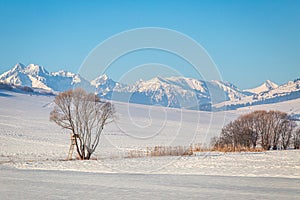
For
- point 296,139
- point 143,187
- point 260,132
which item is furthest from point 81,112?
point 296,139

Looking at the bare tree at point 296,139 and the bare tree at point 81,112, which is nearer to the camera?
the bare tree at point 81,112

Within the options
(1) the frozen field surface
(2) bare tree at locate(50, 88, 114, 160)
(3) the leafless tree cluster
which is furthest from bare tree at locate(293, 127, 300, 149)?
(1) the frozen field surface

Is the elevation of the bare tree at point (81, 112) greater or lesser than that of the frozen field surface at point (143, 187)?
greater

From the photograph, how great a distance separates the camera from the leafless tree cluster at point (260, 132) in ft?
183

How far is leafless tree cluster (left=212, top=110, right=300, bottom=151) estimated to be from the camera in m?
55.7

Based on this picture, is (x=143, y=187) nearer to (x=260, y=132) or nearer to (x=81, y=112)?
(x=81, y=112)

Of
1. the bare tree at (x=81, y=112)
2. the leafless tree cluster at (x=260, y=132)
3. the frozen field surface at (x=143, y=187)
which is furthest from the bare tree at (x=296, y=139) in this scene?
the frozen field surface at (x=143, y=187)

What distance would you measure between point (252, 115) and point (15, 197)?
50.9 meters

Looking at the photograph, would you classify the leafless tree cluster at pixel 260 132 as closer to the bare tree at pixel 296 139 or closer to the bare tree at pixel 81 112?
the bare tree at pixel 296 139

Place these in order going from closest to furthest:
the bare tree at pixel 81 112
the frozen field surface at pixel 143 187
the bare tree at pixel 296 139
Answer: the frozen field surface at pixel 143 187
the bare tree at pixel 81 112
the bare tree at pixel 296 139

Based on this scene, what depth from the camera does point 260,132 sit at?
5800 centimetres

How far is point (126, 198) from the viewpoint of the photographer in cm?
1444

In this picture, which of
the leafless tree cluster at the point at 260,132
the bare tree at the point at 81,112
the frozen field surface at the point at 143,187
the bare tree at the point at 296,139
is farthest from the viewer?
the bare tree at the point at 296,139

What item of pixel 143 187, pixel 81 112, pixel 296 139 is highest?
pixel 81 112
